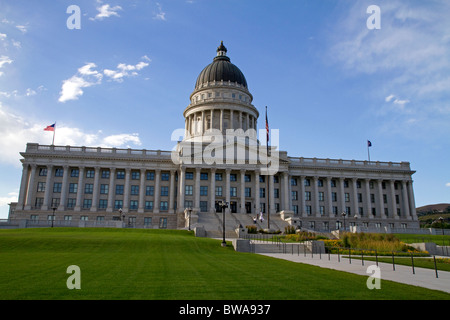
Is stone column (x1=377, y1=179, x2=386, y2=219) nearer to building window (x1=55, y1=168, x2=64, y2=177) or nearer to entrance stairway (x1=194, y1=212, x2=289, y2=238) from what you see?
entrance stairway (x1=194, y1=212, x2=289, y2=238)

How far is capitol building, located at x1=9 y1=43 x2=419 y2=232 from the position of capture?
226 feet

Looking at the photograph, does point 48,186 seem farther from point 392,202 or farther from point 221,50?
point 392,202

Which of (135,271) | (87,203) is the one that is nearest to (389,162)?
(87,203)

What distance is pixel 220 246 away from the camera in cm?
3186

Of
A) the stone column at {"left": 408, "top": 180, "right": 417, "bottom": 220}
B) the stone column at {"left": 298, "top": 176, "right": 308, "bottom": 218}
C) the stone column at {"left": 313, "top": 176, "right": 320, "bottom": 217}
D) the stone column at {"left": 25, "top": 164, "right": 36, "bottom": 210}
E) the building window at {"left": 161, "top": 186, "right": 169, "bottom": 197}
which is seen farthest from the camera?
the stone column at {"left": 408, "top": 180, "right": 417, "bottom": 220}

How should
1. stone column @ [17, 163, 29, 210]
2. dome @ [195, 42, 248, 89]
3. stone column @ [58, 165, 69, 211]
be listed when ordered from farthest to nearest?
1. dome @ [195, 42, 248, 89]
2. stone column @ [58, 165, 69, 211]
3. stone column @ [17, 163, 29, 210]

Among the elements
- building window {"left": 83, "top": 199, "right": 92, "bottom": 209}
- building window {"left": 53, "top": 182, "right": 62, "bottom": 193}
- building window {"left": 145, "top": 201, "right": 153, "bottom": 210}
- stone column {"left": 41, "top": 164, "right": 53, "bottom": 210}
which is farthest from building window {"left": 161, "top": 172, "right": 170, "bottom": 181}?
stone column {"left": 41, "top": 164, "right": 53, "bottom": 210}

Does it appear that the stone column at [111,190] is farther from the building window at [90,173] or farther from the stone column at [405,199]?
the stone column at [405,199]

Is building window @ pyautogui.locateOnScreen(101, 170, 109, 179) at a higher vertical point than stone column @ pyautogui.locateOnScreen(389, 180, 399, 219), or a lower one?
higher

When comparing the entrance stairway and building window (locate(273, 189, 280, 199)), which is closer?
the entrance stairway

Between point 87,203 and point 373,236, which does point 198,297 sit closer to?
point 373,236

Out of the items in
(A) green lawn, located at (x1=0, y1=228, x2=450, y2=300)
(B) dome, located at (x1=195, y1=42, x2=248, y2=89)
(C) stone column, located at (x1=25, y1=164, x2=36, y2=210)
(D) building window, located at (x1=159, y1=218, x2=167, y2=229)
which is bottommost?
(A) green lawn, located at (x1=0, y1=228, x2=450, y2=300)
